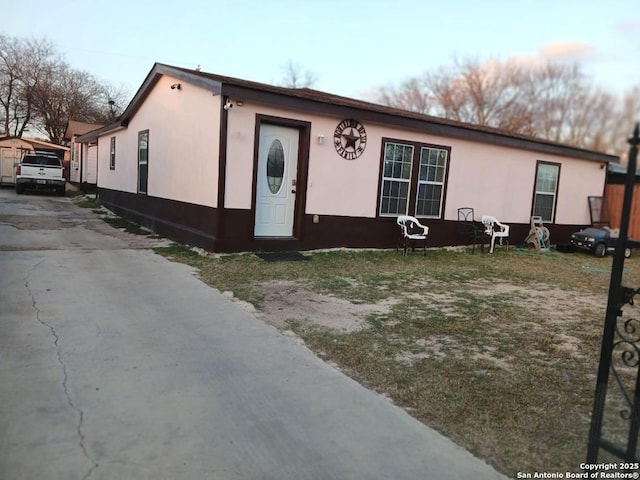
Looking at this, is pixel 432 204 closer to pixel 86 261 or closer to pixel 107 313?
pixel 86 261

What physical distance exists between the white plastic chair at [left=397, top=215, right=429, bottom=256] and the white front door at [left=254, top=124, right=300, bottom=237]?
7.77ft

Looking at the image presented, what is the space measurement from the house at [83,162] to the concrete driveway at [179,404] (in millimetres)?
18757

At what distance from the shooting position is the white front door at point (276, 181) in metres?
8.88

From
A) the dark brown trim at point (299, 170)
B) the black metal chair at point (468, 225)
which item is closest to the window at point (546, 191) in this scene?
the black metal chair at point (468, 225)

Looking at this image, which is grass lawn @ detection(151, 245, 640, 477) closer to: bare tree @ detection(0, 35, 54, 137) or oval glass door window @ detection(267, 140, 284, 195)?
oval glass door window @ detection(267, 140, 284, 195)

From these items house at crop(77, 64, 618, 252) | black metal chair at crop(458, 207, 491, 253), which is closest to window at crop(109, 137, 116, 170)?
house at crop(77, 64, 618, 252)

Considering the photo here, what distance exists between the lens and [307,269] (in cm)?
777

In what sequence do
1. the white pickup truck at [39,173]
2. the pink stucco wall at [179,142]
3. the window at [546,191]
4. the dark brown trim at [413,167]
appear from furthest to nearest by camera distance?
the white pickup truck at [39,173] < the window at [546,191] < the dark brown trim at [413,167] < the pink stucco wall at [179,142]

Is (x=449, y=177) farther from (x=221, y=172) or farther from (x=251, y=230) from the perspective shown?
(x=221, y=172)

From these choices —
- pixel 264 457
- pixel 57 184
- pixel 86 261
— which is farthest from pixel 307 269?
pixel 57 184

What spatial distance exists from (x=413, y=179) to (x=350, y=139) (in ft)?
6.11

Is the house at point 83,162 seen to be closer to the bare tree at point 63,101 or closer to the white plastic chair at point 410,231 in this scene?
the bare tree at point 63,101

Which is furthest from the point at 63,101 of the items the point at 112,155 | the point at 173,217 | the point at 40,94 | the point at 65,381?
the point at 65,381

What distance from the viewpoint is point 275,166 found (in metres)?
9.03
